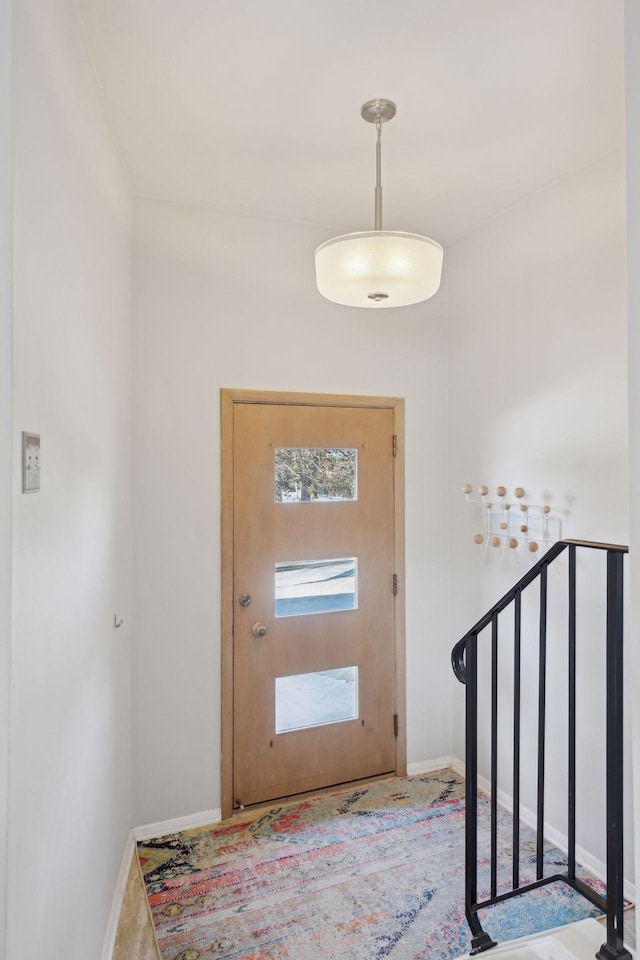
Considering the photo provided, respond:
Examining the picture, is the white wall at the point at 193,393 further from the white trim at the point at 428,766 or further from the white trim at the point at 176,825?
the white trim at the point at 428,766

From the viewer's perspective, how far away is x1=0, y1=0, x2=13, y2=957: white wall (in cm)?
95

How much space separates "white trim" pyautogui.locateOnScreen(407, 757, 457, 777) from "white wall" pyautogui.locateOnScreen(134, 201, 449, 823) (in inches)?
40.5

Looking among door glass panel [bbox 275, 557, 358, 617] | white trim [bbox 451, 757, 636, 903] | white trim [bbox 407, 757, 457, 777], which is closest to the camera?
white trim [bbox 451, 757, 636, 903]

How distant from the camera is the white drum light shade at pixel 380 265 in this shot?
184 centimetres

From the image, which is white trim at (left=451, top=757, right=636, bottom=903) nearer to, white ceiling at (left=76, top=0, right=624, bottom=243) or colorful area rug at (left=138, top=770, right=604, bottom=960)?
colorful area rug at (left=138, top=770, right=604, bottom=960)

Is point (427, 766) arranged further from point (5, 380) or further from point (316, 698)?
point (5, 380)

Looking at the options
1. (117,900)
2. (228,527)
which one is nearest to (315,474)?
(228,527)

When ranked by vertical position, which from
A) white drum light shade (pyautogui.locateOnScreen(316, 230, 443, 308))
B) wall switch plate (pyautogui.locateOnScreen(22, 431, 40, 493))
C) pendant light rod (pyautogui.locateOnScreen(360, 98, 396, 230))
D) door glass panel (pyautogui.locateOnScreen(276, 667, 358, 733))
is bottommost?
door glass panel (pyautogui.locateOnScreen(276, 667, 358, 733))

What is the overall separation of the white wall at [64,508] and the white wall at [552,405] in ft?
5.67

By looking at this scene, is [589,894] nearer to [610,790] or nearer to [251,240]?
[610,790]

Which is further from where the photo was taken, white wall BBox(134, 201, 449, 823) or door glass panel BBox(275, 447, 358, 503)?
door glass panel BBox(275, 447, 358, 503)

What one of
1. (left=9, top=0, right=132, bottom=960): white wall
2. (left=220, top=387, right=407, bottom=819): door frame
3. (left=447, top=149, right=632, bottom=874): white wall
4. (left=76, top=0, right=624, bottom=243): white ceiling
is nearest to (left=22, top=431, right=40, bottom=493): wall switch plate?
(left=9, top=0, right=132, bottom=960): white wall

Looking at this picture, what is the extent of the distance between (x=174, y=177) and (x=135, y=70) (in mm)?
655

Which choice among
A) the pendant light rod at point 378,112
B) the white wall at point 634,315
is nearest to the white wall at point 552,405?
the pendant light rod at point 378,112
